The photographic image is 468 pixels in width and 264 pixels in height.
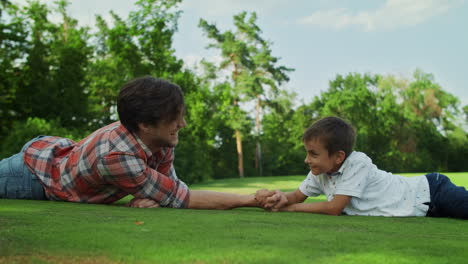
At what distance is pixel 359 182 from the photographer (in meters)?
4.10

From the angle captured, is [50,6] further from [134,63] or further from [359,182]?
[359,182]

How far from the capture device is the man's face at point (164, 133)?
154 inches

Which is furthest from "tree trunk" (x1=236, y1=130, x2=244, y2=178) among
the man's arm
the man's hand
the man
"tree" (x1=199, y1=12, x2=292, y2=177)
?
the man's hand

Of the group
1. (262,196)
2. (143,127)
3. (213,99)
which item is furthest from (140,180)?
(213,99)

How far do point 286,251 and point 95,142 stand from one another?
2523mm

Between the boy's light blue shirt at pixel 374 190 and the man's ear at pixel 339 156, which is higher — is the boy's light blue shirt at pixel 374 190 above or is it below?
below

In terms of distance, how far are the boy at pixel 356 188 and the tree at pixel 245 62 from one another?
37.8 meters

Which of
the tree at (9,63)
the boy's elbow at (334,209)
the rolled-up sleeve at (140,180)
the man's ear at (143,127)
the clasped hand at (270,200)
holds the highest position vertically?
the tree at (9,63)

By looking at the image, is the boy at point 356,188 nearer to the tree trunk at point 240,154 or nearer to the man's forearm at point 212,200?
the man's forearm at point 212,200

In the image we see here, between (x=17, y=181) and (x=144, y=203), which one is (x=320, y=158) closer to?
(x=144, y=203)

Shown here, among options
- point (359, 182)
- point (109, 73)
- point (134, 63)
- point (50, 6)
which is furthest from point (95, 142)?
point (50, 6)

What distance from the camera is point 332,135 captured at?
4191 millimetres

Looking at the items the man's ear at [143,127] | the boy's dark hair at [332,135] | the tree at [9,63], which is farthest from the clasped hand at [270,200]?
the tree at [9,63]

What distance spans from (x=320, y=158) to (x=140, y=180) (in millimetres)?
1606
